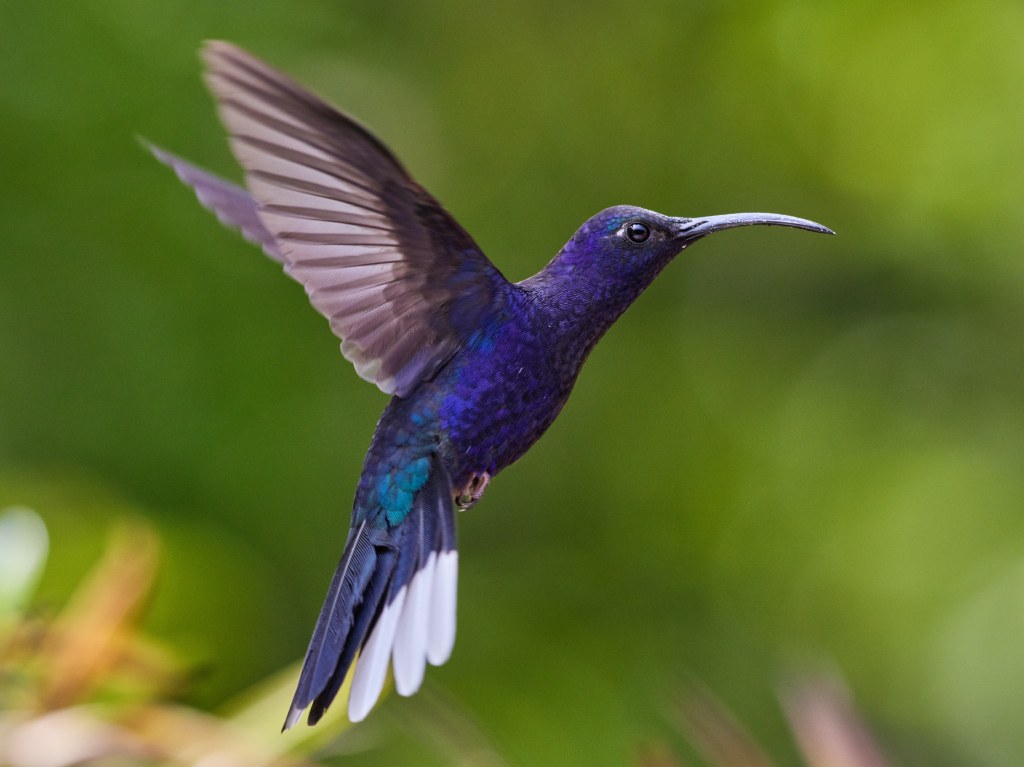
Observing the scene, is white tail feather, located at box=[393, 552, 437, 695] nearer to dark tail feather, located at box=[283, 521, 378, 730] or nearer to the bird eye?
dark tail feather, located at box=[283, 521, 378, 730]

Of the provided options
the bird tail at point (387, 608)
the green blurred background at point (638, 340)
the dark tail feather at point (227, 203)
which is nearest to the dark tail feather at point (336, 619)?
the bird tail at point (387, 608)

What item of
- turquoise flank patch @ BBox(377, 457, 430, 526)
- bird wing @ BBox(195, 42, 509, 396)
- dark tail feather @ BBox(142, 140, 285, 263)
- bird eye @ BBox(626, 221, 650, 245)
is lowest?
turquoise flank patch @ BBox(377, 457, 430, 526)

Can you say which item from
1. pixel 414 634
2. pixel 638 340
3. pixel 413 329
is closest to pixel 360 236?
pixel 413 329

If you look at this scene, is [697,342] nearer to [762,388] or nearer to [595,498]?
[762,388]

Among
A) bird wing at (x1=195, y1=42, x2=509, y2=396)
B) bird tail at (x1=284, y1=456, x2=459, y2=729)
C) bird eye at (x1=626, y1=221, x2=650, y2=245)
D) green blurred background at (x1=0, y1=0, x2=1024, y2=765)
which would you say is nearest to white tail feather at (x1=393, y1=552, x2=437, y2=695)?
bird tail at (x1=284, y1=456, x2=459, y2=729)

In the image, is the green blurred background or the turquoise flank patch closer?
the turquoise flank patch

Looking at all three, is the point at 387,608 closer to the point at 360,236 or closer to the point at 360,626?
the point at 360,626
